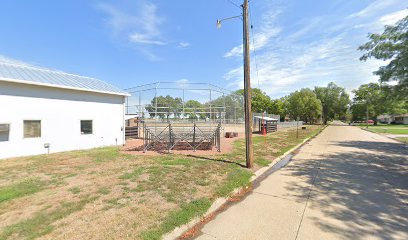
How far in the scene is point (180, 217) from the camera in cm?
380

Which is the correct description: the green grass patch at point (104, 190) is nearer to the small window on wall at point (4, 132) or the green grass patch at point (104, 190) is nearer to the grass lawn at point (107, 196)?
the grass lawn at point (107, 196)

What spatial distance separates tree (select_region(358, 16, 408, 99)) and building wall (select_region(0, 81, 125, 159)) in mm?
18455

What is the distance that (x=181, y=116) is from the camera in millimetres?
16156

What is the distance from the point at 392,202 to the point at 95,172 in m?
8.11

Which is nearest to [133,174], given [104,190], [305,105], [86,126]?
[104,190]

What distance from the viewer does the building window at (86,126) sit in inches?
475

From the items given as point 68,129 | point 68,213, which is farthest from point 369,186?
point 68,129

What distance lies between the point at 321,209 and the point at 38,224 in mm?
5248

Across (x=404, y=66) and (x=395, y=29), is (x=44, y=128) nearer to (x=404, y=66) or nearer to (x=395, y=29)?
(x=404, y=66)

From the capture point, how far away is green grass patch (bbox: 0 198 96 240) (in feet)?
10.5

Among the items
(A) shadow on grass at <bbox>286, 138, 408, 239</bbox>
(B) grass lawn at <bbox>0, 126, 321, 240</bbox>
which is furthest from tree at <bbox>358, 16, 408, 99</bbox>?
(B) grass lawn at <bbox>0, 126, 321, 240</bbox>

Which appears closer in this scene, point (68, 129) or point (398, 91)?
point (68, 129)

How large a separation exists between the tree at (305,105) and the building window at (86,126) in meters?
65.8

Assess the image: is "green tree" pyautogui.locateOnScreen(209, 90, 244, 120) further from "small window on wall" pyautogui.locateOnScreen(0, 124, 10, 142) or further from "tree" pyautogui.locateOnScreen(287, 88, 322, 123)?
"tree" pyautogui.locateOnScreen(287, 88, 322, 123)
